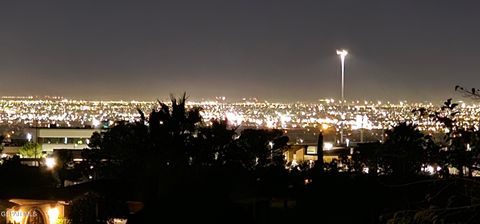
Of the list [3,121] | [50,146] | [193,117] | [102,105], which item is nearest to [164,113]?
[193,117]

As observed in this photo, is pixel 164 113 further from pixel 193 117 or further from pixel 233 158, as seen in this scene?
pixel 233 158

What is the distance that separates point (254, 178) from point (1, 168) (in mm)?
13112

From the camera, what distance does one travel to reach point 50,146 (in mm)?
69375

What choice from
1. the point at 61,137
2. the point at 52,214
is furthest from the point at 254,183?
the point at 61,137

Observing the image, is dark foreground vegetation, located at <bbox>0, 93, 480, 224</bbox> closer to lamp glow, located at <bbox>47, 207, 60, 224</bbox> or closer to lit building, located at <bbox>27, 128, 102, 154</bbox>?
lamp glow, located at <bbox>47, 207, 60, 224</bbox>

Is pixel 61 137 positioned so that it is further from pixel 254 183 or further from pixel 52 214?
pixel 254 183

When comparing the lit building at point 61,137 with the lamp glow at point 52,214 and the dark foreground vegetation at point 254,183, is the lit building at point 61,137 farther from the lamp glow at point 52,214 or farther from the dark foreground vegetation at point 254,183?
the lamp glow at point 52,214

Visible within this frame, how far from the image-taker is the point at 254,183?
741 inches

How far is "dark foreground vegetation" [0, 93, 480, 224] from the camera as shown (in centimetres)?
429

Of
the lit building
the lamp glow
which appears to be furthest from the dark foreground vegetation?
the lit building

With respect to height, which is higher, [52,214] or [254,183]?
[254,183]

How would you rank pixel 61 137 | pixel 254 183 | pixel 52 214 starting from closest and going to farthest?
1. pixel 52 214
2. pixel 254 183
3. pixel 61 137

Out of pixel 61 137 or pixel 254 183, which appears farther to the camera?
pixel 61 137

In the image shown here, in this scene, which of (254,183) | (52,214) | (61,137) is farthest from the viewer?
(61,137)
